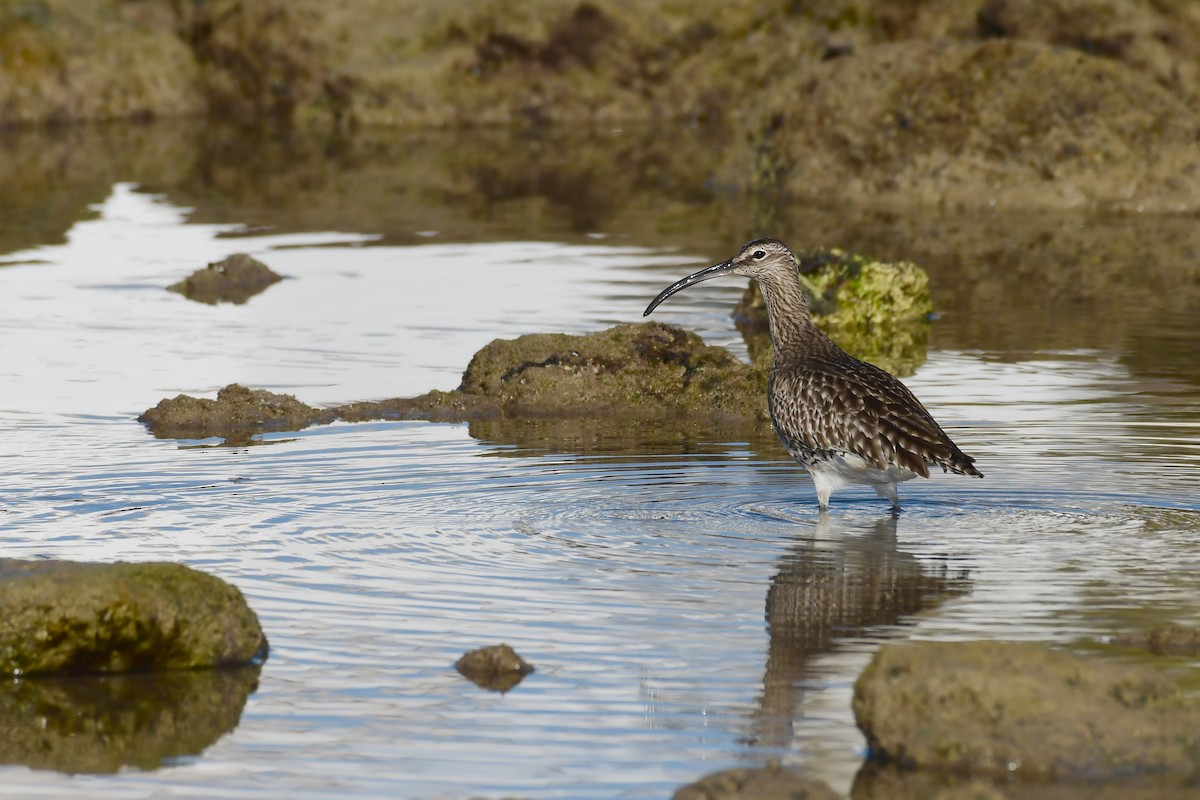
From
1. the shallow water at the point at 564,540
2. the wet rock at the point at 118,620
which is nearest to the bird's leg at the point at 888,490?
the shallow water at the point at 564,540

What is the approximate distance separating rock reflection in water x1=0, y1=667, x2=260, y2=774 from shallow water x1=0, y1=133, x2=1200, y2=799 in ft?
0.42

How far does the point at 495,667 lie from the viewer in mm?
8328

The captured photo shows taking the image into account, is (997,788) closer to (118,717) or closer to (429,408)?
(118,717)

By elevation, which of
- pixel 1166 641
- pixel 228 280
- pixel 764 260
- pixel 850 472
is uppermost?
pixel 764 260

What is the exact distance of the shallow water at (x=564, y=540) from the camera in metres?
7.64

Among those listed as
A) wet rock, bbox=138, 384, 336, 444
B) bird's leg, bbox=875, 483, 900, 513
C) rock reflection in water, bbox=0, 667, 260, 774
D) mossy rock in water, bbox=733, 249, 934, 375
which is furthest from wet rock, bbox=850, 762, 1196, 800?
mossy rock in water, bbox=733, 249, 934, 375

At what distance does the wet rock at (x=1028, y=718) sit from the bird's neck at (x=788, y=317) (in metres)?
5.38

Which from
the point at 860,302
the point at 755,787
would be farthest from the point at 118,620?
the point at 860,302

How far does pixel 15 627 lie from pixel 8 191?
72.9ft

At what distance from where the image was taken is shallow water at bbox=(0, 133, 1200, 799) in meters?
7.64

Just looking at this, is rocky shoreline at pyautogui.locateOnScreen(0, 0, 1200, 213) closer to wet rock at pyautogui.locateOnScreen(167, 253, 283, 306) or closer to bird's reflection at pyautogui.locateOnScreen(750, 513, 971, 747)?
wet rock at pyautogui.locateOnScreen(167, 253, 283, 306)

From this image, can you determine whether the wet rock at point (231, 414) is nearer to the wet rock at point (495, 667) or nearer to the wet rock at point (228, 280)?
the wet rock at point (495, 667)

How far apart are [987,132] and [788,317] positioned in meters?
15.2

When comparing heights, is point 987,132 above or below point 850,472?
above
